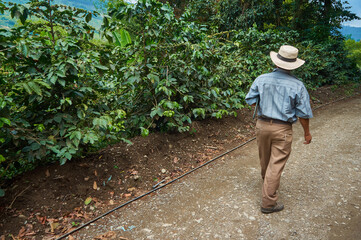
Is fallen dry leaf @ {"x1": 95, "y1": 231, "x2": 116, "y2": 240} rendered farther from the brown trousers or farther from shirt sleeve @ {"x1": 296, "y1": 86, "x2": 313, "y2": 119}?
shirt sleeve @ {"x1": 296, "y1": 86, "x2": 313, "y2": 119}

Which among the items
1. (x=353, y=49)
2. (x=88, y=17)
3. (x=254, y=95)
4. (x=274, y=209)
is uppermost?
(x=88, y=17)

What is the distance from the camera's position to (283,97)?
2.48 metres

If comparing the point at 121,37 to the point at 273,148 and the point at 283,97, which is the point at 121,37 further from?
the point at 273,148

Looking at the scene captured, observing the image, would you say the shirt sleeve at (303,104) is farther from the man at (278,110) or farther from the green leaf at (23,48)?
the green leaf at (23,48)

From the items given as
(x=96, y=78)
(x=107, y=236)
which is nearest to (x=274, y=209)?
(x=107, y=236)

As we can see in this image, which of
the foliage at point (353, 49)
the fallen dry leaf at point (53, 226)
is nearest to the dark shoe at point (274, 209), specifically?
the fallen dry leaf at point (53, 226)

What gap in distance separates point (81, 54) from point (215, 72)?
2.99 meters

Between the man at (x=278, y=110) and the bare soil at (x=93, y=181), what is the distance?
1.46 meters

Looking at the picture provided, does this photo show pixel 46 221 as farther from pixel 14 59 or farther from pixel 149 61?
pixel 149 61

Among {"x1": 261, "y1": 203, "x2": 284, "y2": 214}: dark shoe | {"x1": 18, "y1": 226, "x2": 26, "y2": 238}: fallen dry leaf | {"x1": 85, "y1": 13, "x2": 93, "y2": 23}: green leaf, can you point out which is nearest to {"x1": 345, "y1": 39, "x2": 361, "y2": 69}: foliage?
{"x1": 261, "y1": 203, "x2": 284, "y2": 214}: dark shoe

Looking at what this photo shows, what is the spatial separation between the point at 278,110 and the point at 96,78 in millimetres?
2438

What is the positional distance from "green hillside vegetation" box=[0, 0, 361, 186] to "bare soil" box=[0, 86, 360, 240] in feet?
0.75

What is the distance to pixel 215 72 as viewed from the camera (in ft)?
16.4

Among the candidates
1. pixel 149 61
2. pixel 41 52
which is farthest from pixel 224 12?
pixel 41 52
